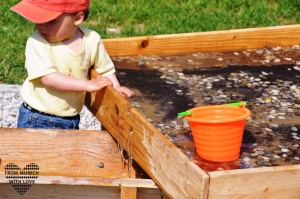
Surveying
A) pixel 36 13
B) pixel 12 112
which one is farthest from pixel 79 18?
pixel 12 112

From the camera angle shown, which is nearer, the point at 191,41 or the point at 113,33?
the point at 191,41

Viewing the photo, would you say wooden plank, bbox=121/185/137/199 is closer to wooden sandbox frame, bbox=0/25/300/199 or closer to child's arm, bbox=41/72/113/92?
wooden sandbox frame, bbox=0/25/300/199

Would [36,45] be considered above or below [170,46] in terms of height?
above

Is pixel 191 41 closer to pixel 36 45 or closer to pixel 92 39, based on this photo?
pixel 92 39

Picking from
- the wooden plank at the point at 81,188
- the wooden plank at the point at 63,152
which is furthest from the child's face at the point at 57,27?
the wooden plank at the point at 81,188

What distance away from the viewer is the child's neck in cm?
422

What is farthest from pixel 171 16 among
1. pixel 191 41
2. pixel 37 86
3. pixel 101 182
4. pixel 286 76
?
pixel 101 182

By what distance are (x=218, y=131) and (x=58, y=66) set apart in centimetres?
133

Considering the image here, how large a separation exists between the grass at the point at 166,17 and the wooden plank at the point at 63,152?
9.34ft

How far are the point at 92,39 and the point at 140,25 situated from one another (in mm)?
A: 3565

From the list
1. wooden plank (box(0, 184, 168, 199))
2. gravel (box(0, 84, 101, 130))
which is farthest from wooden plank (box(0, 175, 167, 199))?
gravel (box(0, 84, 101, 130))

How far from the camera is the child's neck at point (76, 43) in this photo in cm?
422

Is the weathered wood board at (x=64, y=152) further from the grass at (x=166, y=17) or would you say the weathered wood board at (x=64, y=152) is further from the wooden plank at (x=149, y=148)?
the grass at (x=166, y=17)

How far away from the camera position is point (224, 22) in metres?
7.85
